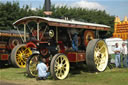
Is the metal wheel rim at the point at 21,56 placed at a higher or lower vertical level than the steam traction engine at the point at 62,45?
lower

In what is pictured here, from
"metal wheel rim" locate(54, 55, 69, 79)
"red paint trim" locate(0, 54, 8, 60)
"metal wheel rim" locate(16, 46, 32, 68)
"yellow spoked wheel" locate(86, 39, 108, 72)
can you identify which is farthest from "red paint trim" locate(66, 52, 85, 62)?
"red paint trim" locate(0, 54, 8, 60)

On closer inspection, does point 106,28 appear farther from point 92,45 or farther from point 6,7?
point 6,7

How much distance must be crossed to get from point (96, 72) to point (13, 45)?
6078 millimetres

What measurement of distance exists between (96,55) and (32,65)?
2930 mm

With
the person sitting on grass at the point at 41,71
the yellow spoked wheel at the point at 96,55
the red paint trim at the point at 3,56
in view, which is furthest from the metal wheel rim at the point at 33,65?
the red paint trim at the point at 3,56

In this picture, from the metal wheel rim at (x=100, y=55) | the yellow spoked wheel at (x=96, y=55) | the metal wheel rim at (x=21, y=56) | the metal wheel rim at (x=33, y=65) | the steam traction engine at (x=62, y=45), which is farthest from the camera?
the metal wheel rim at (x=21, y=56)

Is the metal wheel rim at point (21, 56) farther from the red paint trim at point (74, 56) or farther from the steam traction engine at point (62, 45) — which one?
the red paint trim at point (74, 56)

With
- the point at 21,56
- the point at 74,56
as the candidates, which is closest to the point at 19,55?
the point at 21,56

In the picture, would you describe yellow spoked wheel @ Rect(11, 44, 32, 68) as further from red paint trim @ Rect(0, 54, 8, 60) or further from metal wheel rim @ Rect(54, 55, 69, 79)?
metal wheel rim @ Rect(54, 55, 69, 79)

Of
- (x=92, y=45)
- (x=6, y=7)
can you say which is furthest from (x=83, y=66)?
(x=6, y=7)

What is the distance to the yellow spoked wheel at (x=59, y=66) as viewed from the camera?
873 cm

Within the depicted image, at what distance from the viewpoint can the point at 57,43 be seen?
32.4 ft

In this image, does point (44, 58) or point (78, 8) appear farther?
point (78, 8)

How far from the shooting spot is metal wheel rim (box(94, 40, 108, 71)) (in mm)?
10781
